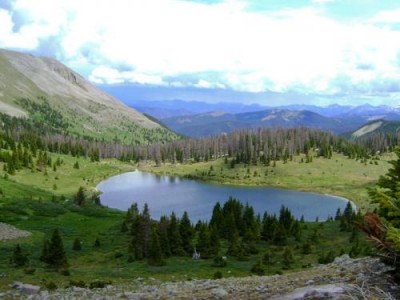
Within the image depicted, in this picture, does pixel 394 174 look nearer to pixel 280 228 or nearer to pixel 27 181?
pixel 280 228

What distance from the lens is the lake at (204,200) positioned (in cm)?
15038

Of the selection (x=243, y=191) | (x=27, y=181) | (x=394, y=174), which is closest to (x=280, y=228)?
(x=394, y=174)

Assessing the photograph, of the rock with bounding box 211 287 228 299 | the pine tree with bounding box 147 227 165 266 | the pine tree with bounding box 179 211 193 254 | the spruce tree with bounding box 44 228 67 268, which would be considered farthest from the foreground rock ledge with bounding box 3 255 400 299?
the pine tree with bounding box 179 211 193 254

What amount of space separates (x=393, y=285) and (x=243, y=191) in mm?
181412

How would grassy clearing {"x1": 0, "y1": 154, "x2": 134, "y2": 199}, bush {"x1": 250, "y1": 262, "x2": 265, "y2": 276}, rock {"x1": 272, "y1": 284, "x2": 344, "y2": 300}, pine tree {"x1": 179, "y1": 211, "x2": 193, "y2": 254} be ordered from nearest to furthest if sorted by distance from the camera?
1. rock {"x1": 272, "y1": 284, "x2": 344, "y2": 300}
2. bush {"x1": 250, "y1": 262, "x2": 265, "y2": 276}
3. pine tree {"x1": 179, "y1": 211, "x2": 193, "y2": 254}
4. grassy clearing {"x1": 0, "y1": 154, "x2": 134, "y2": 199}

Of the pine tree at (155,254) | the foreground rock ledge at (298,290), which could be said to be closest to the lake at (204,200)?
the pine tree at (155,254)

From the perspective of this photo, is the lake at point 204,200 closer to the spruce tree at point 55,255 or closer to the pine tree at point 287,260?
the pine tree at point 287,260

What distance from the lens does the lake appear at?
15038 cm

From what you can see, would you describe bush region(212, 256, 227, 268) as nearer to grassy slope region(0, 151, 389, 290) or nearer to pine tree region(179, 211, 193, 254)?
grassy slope region(0, 151, 389, 290)

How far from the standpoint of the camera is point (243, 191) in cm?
19712

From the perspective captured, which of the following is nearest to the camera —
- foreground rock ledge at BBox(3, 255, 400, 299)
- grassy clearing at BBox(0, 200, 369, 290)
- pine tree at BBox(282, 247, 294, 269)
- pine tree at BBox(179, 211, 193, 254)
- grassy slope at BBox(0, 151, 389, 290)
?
foreground rock ledge at BBox(3, 255, 400, 299)

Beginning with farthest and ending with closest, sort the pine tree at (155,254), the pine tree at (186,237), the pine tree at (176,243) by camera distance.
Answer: the pine tree at (186,237) → the pine tree at (176,243) → the pine tree at (155,254)

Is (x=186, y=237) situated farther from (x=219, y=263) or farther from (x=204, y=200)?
(x=204, y=200)

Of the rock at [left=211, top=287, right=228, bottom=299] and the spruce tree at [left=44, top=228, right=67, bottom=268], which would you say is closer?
the rock at [left=211, top=287, right=228, bottom=299]
